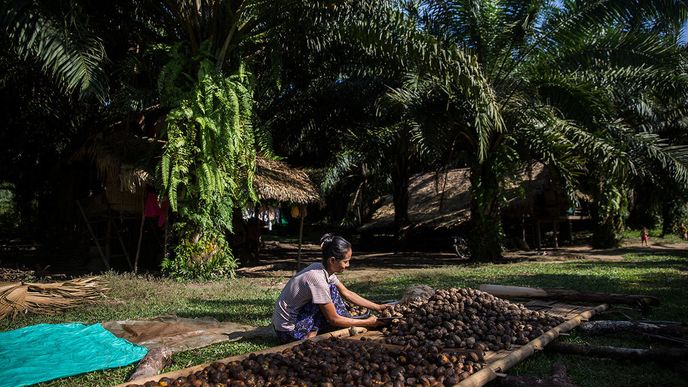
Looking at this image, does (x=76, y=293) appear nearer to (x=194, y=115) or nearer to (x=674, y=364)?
(x=194, y=115)

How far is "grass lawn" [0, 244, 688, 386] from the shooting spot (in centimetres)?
413

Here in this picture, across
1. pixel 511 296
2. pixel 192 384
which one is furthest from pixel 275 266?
pixel 192 384

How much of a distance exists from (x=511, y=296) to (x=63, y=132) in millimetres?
12548

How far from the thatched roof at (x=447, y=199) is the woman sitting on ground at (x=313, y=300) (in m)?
9.76

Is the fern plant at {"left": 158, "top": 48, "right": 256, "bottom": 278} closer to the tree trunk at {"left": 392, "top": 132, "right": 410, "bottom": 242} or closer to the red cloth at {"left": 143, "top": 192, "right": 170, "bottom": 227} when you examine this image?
the red cloth at {"left": 143, "top": 192, "right": 170, "bottom": 227}

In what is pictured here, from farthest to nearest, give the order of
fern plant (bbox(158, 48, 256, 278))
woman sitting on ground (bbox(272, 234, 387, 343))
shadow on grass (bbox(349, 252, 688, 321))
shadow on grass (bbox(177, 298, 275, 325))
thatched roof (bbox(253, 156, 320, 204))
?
1. thatched roof (bbox(253, 156, 320, 204))
2. fern plant (bbox(158, 48, 256, 278))
3. shadow on grass (bbox(349, 252, 688, 321))
4. shadow on grass (bbox(177, 298, 275, 325))
5. woman sitting on ground (bbox(272, 234, 387, 343))

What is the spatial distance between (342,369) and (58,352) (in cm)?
270

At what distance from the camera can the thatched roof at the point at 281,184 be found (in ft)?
36.9

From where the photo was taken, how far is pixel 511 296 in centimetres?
663

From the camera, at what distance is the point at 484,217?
12805 mm

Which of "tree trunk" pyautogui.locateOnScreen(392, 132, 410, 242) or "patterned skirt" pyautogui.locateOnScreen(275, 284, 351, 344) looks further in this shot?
"tree trunk" pyautogui.locateOnScreen(392, 132, 410, 242)

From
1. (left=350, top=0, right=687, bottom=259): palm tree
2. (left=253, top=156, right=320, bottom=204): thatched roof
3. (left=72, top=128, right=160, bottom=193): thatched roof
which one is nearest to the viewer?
(left=72, top=128, right=160, bottom=193): thatched roof

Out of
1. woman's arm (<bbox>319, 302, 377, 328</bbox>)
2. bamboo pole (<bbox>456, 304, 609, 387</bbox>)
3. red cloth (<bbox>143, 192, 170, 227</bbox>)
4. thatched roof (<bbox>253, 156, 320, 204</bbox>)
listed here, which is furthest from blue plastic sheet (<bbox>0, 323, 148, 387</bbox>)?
thatched roof (<bbox>253, 156, 320, 204</bbox>)

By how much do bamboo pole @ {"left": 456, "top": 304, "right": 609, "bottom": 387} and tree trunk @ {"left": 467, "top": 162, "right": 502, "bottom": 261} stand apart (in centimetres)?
700
